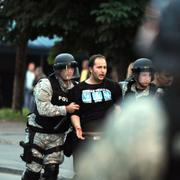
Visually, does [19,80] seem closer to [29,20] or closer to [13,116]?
[13,116]

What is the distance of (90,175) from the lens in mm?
2219

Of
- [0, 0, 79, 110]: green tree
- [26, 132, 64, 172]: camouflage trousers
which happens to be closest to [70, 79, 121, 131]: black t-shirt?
[26, 132, 64, 172]: camouflage trousers

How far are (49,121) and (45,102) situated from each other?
0.78ft

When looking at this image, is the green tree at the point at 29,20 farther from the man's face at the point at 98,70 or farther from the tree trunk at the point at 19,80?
the man's face at the point at 98,70

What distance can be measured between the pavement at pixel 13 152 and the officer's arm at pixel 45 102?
2564 millimetres

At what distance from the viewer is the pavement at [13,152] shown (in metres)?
10.2

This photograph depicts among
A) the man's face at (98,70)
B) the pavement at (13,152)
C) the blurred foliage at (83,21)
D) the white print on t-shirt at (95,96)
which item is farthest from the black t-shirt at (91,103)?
the blurred foliage at (83,21)

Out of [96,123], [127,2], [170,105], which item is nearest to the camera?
[170,105]

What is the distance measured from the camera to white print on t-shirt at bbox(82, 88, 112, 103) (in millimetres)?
6445

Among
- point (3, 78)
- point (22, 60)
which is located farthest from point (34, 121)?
point (3, 78)

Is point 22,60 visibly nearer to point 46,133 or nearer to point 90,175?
point 46,133

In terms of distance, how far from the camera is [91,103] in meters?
6.45

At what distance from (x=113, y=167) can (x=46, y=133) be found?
481 cm

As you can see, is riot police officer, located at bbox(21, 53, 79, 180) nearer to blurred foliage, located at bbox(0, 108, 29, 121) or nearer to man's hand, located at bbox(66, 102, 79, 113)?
man's hand, located at bbox(66, 102, 79, 113)
